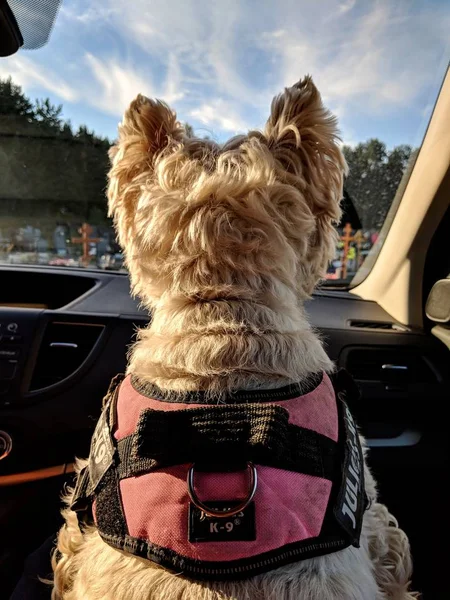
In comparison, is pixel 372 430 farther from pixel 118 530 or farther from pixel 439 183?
pixel 118 530

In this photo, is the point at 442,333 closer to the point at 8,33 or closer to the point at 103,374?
the point at 103,374

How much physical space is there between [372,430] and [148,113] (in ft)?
8.52

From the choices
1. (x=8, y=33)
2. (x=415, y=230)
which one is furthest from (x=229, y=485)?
(x=415, y=230)

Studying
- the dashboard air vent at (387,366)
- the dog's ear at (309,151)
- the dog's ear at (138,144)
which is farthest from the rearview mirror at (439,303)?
the dog's ear at (138,144)

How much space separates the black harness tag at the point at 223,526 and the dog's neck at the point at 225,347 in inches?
15.7

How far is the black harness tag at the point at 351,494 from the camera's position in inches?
60.5

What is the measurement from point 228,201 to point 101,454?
1.07 meters

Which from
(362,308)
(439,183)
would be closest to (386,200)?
(439,183)

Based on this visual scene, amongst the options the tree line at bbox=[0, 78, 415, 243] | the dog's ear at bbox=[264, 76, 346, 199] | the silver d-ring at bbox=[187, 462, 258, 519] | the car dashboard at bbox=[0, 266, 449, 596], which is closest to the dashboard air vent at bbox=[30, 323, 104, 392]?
the car dashboard at bbox=[0, 266, 449, 596]

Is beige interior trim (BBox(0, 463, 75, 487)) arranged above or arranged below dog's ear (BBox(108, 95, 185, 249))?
below

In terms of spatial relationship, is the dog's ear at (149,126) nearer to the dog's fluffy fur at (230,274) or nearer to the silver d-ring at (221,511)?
the dog's fluffy fur at (230,274)

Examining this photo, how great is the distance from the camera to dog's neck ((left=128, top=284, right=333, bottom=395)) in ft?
5.64

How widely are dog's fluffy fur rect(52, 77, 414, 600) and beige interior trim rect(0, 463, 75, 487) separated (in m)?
1.00

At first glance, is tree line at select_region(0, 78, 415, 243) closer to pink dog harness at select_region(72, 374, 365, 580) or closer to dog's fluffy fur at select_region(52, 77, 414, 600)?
dog's fluffy fur at select_region(52, 77, 414, 600)
